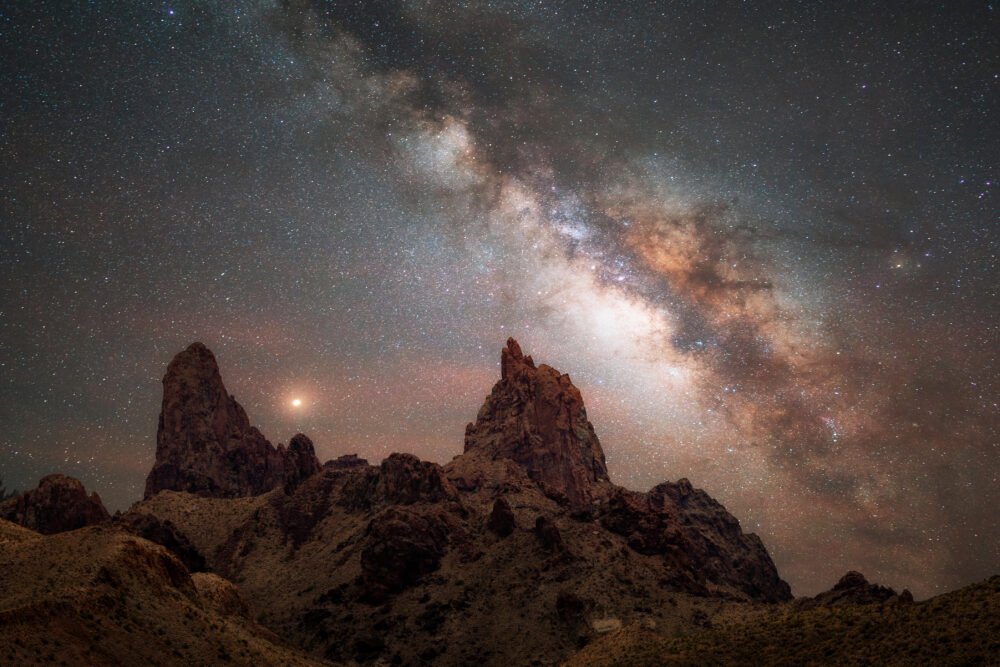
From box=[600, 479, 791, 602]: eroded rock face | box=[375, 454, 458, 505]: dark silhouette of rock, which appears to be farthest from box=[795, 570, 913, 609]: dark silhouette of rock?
box=[375, 454, 458, 505]: dark silhouette of rock

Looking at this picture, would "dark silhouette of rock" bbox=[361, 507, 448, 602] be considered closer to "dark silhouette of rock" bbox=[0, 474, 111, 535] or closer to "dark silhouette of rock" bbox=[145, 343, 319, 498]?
"dark silhouette of rock" bbox=[145, 343, 319, 498]

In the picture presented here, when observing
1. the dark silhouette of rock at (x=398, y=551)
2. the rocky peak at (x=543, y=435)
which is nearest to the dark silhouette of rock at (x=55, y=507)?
the dark silhouette of rock at (x=398, y=551)

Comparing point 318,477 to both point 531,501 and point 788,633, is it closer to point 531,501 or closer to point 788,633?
point 531,501

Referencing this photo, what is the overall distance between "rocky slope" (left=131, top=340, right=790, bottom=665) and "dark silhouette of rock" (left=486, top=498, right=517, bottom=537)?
1.03ft

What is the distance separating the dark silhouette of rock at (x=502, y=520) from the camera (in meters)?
125

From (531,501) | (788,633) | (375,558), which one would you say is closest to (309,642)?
(375,558)

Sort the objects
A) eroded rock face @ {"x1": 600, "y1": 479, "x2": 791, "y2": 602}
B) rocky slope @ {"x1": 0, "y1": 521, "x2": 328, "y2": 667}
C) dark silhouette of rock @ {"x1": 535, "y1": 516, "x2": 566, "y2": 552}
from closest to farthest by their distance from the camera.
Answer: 1. rocky slope @ {"x1": 0, "y1": 521, "x2": 328, "y2": 667}
2. dark silhouette of rock @ {"x1": 535, "y1": 516, "x2": 566, "y2": 552}
3. eroded rock face @ {"x1": 600, "y1": 479, "x2": 791, "y2": 602}

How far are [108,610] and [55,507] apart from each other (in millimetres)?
91718

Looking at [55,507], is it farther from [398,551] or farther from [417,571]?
[417,571]

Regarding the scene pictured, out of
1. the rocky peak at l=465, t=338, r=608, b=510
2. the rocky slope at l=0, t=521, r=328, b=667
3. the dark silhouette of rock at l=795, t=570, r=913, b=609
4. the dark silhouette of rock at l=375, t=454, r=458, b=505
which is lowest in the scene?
the rocky slope at l=0, t=521, r=328, b=667

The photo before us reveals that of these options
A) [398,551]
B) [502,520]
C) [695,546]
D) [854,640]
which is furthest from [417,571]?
[695,546]

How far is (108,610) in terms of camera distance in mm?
53000

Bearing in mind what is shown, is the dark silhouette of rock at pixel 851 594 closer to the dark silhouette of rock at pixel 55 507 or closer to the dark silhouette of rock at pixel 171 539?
the dark silhouette of rock at pixel 171 539

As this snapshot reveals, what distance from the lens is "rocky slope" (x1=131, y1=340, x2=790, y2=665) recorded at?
321 ft
